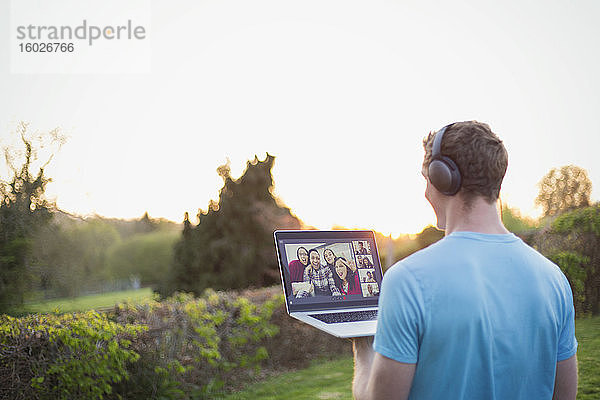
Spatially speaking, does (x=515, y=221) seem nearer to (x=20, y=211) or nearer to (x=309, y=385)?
(x=309, y=385)

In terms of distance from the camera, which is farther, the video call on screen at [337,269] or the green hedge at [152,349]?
the green hedge at [152,349]

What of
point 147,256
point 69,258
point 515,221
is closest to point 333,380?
point 69,258

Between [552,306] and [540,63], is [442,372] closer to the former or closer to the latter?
[552,306]

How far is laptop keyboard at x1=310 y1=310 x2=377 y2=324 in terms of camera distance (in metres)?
1.67

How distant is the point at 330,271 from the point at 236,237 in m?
8.02

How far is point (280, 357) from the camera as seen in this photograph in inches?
246

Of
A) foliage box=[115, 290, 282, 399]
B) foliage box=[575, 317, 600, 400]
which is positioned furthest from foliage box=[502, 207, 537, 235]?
foliage box=[115, 290, 282, 399]

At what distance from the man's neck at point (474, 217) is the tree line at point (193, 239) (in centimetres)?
429

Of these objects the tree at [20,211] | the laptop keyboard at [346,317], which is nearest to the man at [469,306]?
the laptop keyboard at [346,317]

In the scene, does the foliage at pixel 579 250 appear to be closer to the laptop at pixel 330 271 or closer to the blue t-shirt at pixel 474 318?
the laptop at pixel 330 271

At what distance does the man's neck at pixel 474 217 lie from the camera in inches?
45.5

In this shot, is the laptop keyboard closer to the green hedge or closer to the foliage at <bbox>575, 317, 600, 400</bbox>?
the green hedge

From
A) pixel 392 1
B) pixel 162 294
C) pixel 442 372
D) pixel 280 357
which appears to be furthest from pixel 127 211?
pixel 442 372

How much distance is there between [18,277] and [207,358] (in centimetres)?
177
